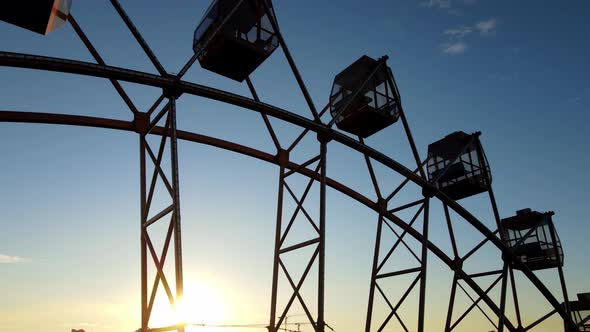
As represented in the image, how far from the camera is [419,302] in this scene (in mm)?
15250

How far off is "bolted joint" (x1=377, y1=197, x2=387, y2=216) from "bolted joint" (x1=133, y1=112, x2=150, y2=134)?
10.4 m

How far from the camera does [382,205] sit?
18719mm

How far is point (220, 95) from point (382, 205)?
32.7 ft

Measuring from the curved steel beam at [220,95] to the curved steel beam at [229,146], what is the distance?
1.29m

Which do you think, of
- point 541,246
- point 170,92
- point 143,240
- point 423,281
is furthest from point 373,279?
point 541,246

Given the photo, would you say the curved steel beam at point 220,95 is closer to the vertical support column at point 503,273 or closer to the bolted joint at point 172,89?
the bolted joint at point 172,89

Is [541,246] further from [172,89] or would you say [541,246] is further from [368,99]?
[172,89]

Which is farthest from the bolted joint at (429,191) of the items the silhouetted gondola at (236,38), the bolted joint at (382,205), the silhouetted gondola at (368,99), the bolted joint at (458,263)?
the silhouetted gondola at (236,38)

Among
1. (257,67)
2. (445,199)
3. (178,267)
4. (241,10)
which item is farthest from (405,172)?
(178,267)

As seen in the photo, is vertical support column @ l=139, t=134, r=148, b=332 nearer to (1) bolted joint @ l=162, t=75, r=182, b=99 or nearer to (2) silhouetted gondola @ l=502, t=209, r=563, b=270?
(1) bolted joint @ l=162, t=75, r=182, b=99

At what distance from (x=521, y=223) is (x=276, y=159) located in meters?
17.0

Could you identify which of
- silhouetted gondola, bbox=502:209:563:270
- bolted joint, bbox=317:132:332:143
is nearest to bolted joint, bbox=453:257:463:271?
silhouetted gondola, bbox=502:209:563:270

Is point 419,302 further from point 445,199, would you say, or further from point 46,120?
point 46,120

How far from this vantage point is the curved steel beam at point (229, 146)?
35.7ft
